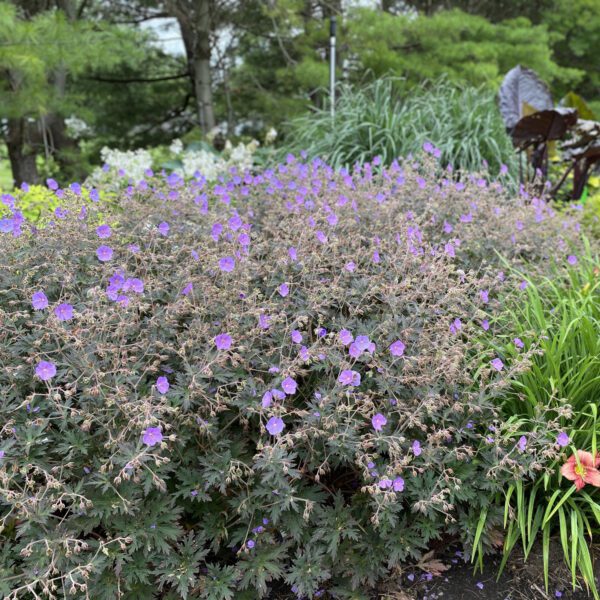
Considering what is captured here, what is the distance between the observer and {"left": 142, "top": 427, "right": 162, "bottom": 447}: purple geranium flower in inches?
53.3

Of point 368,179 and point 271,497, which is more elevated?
point 368,179

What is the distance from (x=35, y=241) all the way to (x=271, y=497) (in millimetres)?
1203

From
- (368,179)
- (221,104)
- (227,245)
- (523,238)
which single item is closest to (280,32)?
(221,104)

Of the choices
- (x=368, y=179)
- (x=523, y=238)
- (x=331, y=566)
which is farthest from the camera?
(x=368, y=179)

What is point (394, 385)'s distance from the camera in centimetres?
167

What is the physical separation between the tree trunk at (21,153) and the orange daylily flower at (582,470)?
5.86 m

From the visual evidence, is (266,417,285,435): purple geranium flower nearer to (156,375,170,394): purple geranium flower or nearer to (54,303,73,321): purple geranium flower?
(156,375,170,394): purple geranium flower

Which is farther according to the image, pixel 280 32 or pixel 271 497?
pixel 280 32

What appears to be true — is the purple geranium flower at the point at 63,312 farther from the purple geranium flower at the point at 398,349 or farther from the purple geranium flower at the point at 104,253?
the purple geranium flower at the point at 398,349

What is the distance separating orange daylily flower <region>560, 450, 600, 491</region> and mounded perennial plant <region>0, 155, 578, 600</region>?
102mm

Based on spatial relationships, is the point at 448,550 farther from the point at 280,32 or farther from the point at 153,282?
the point at 280,32

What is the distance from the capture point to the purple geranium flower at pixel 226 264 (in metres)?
1.80

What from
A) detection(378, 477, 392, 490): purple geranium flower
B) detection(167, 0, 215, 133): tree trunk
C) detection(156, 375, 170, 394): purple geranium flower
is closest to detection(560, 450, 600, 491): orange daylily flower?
detection(378, 477, 392, 490): purple geranium flower

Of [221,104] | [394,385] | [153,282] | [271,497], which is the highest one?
[153,282]
